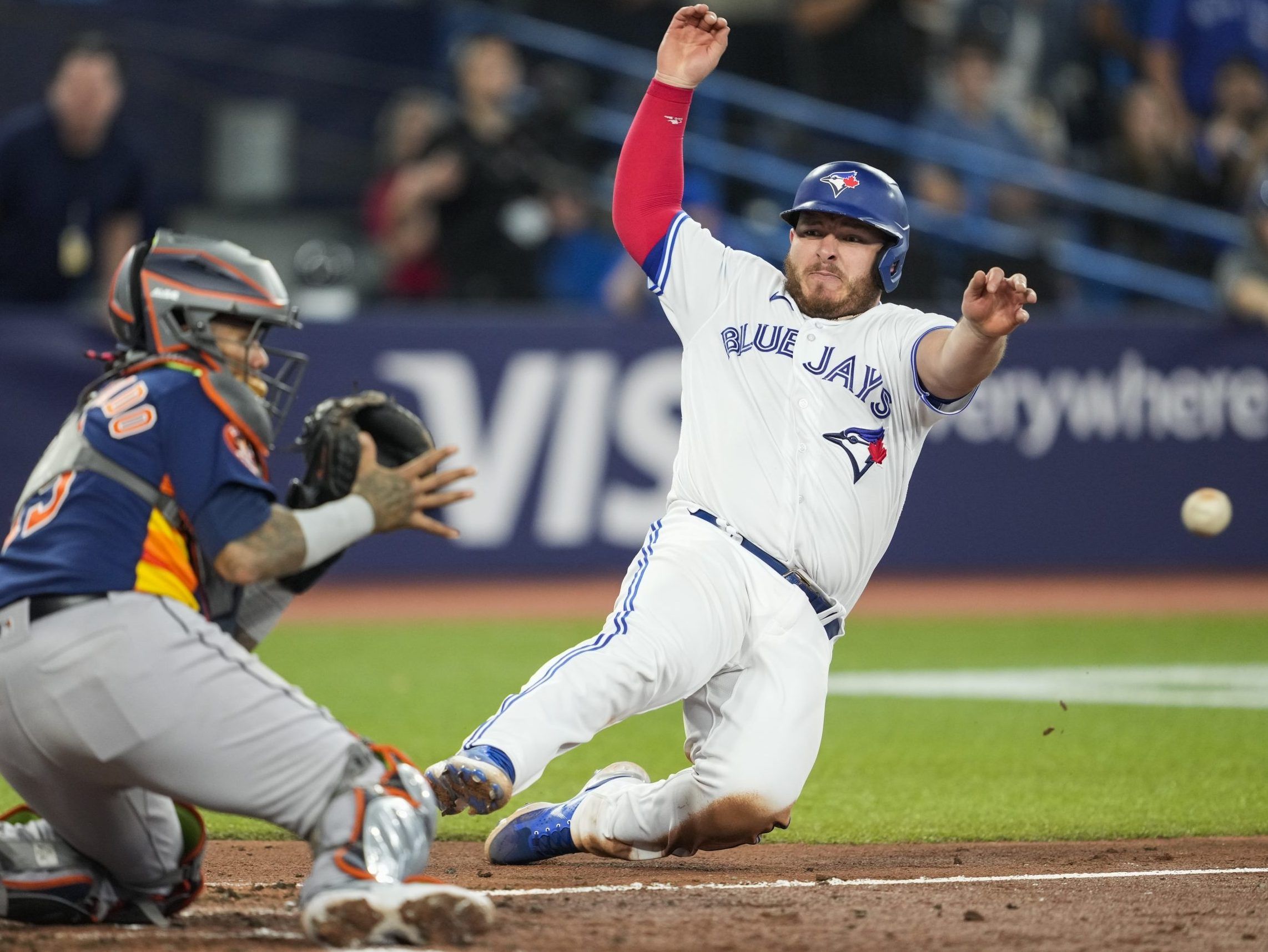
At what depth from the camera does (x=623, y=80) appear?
51.3ft

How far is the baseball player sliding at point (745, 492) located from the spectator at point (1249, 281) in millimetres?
8258

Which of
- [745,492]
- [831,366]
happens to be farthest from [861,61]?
[745,492]

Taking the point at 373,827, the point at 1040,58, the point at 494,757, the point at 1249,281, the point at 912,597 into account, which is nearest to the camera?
the point at 373,827

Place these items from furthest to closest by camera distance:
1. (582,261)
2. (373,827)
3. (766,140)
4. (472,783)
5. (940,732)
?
1. (766,140)
2. (582,261)
3. (940,732)
4. (472,783)
5. (373,827)

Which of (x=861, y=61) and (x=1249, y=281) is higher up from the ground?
(x=861, y=61)

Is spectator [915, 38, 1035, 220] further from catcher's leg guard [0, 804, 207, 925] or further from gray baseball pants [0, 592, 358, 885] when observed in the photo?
gray baseball pants [0, 592, 358, 885]

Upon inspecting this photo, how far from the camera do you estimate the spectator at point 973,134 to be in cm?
1495

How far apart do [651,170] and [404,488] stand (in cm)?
215

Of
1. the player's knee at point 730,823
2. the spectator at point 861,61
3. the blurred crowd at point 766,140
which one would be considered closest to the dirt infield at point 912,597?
the blurred crowd at point 766,140

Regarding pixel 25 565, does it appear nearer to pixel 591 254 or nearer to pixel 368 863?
pixel 368 863

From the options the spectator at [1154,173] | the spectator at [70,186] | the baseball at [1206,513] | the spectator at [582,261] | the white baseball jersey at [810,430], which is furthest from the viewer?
the spectator at [1154,173]

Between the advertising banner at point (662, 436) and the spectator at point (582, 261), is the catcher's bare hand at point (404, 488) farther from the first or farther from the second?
the spectator at point (582, 261)

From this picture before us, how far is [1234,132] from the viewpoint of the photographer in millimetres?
15477

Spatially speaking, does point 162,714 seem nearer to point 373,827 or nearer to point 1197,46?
point 373,827
